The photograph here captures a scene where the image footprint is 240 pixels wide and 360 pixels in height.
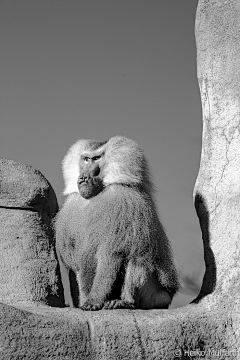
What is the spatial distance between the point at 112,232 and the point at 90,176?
0.59 metres

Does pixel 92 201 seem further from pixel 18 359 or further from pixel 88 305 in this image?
pixel 18 359

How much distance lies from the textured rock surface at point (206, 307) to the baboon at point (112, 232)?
0.41 meters

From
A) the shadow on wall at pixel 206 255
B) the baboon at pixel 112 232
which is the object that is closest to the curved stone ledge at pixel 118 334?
the shadow on wall at pixel 206 255

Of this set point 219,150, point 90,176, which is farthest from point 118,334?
point 219,150

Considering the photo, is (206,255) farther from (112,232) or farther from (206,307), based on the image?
(112,232)

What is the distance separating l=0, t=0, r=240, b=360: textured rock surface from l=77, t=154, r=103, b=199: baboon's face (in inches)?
35.3

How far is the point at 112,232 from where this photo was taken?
19.0 feet

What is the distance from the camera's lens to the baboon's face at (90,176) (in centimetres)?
605

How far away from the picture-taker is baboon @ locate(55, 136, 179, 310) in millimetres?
5730

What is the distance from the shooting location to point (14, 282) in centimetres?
579

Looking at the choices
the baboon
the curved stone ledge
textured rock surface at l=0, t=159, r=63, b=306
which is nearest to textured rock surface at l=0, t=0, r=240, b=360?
the curved stone ledge

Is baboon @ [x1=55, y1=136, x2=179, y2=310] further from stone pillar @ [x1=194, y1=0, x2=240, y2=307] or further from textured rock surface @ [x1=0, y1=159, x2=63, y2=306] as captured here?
stone pillar @ [x1=194, y1=0, x2=240, y2=307]

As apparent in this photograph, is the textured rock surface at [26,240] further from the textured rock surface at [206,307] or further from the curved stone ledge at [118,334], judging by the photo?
the curved stone ledge at [118,334]

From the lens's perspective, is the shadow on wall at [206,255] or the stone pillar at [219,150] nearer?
the stone pillar at [219,150]
